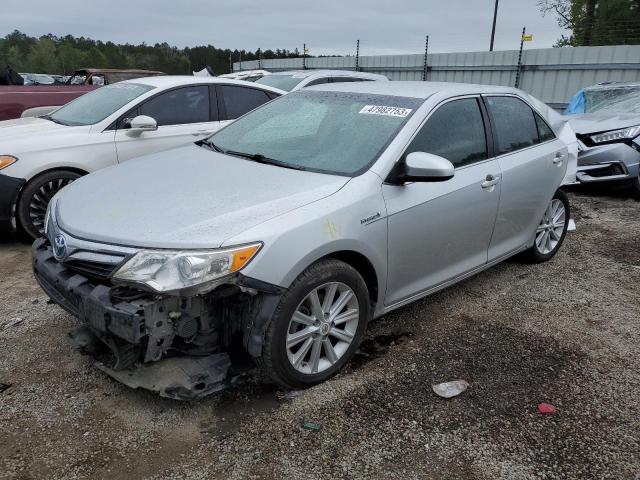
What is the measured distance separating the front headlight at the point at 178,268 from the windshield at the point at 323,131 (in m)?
1.00

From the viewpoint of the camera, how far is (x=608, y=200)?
25.5 ft

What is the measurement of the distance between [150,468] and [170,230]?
1073 mm

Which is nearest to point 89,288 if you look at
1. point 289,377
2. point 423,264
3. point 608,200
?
point 289,377

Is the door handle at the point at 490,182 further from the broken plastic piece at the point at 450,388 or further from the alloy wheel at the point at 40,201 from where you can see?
the alloy wheel at the point at 40,201

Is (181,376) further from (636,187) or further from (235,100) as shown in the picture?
(636,187)

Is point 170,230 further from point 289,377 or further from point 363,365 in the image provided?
point 363,365

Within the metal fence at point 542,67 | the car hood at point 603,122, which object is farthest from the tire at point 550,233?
the metal fence at point 542,67

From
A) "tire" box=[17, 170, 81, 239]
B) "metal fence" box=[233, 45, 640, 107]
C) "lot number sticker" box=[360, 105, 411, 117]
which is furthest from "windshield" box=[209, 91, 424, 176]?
"metal fence" box=[233, 45, 640, 107]

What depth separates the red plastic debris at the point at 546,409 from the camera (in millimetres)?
2875

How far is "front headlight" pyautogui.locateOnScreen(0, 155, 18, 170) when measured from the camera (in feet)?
16.0

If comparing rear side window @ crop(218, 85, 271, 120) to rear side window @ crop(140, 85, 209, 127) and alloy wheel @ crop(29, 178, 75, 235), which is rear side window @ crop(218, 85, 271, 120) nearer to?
rear side window @ crop(140, 85, 209, 127)

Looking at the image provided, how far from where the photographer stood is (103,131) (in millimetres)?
5480

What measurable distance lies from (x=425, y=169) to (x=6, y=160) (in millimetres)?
3868

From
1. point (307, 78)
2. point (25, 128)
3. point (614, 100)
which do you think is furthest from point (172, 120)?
point (614, 100)
